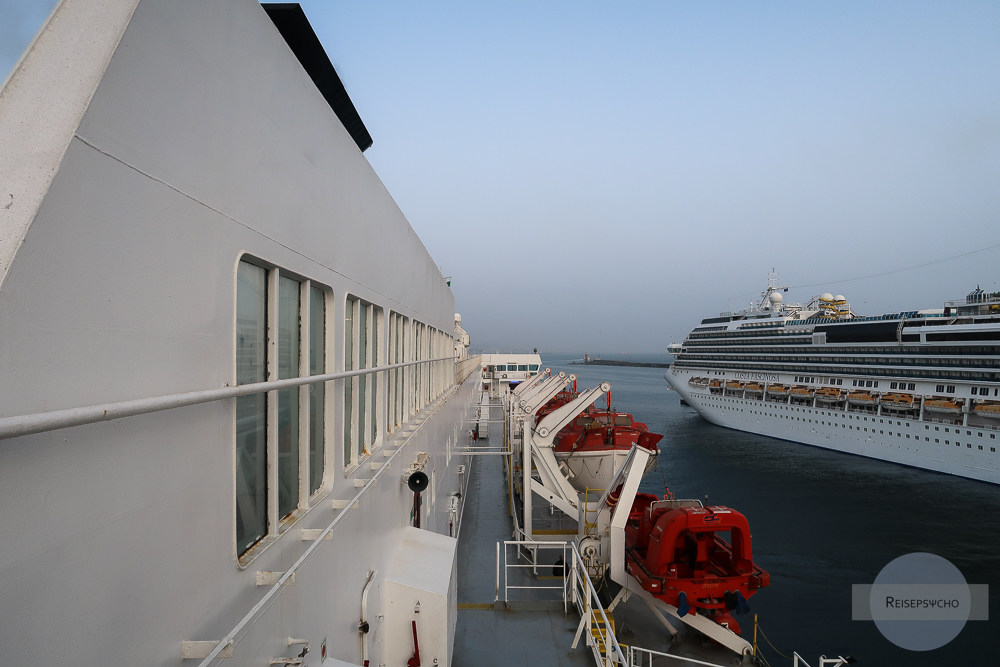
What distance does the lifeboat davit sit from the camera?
8.82 meters

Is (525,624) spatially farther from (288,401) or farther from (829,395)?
(829,395)

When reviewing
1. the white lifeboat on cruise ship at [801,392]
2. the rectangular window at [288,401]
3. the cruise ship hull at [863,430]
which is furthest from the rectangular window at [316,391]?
the white lifeboat on cruise ship at [801,392]

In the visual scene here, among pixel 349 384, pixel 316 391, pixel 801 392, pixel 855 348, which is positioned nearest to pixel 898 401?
pixel 855 348

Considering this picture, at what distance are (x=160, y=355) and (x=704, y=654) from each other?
10367 millimetres

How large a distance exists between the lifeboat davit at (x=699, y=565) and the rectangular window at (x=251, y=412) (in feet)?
26.2

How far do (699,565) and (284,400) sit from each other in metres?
8.83

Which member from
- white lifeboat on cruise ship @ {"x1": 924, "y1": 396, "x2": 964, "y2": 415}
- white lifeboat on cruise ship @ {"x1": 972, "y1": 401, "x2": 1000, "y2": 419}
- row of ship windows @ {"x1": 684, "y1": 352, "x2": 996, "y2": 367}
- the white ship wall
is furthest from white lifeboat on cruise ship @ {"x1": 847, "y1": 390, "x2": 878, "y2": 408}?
the white ship wall

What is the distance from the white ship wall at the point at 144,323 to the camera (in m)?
1.08

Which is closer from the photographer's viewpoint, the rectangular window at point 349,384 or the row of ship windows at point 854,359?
the rectangular window at point 349,384

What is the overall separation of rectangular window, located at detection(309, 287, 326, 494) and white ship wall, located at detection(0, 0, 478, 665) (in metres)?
0.48

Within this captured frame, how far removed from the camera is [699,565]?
930cm

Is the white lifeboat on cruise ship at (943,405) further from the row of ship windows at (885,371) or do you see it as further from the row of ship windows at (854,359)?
the row of ship windows at (854,359)

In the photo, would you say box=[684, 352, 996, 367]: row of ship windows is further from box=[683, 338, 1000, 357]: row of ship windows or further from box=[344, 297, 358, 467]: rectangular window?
box=[344, 297, 358, 467]: rectangular window

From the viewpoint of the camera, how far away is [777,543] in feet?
66.9
